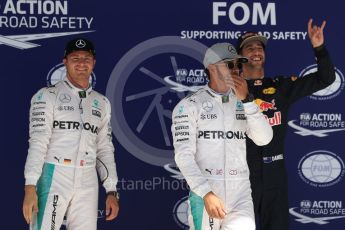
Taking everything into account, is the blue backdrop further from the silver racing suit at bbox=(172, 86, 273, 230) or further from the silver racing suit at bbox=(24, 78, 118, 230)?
the silver racing suit at bbox=(172, 86, 273, 230)

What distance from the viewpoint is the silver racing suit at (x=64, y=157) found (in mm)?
3201

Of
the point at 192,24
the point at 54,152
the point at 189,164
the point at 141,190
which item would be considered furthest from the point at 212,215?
the point at 192,24

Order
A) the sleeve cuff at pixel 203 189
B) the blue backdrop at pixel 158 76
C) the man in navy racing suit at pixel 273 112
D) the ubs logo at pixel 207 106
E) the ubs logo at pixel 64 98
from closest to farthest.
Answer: the sleeve cuff at pixel 203 189 → the ubs logo at pixel 207 106 → the ubs logo at pixel 64 98 → the man in navy racing suit at pixel 273 112 → the blue backdrop at pixel 158 76

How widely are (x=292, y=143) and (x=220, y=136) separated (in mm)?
1586

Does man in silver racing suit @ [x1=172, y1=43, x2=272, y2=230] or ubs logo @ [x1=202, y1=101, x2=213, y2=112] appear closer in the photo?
man in silver racing suit @ [x1=172, y1=43, x2=272, y2=230]

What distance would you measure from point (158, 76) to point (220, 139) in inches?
58.9

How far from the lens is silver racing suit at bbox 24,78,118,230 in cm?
320

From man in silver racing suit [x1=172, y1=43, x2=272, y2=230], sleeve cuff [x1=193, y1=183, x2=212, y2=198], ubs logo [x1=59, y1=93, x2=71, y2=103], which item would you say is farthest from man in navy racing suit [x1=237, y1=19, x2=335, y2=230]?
ubs logo [x1=59, y1=93, x2=71, y2=103]

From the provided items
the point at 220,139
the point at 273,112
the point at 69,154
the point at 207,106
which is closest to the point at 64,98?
the point at 69,154

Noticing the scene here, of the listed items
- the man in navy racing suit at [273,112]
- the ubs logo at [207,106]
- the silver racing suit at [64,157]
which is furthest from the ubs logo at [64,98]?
the man in navy racing suit at [273,112]

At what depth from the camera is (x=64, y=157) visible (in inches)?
130

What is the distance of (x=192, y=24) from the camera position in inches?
176

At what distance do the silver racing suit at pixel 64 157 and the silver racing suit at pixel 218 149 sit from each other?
61 cm

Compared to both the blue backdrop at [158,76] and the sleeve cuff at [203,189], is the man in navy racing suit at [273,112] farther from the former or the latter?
the blue backdrop at [158,76]
